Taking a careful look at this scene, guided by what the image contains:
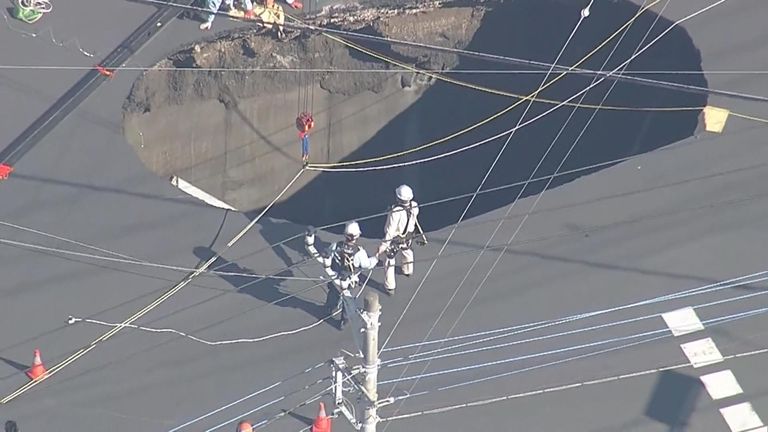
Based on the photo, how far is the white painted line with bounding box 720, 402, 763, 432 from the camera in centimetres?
1864

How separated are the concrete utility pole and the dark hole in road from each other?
915 cm

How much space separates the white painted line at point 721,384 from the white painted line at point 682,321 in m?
0.85

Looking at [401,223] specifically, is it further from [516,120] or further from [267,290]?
[516,120]

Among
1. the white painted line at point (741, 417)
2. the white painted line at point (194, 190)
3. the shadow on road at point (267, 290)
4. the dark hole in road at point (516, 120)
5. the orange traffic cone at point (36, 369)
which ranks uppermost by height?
the dark hole in road at point (516, 120)

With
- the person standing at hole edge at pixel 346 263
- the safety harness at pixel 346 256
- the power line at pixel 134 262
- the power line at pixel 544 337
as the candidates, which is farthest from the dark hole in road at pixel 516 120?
the safety harness at pixel 346 256

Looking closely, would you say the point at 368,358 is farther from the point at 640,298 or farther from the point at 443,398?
the point at 640,298

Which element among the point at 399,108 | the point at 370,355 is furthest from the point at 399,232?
the point at 399,108

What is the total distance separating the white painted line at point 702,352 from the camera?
19500 millimetres

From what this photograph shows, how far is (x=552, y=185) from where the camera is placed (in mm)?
23484

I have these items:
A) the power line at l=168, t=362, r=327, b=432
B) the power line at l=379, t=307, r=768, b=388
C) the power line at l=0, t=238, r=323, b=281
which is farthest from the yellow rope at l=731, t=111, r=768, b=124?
the power line at l=168, t=362, r=327, b=432

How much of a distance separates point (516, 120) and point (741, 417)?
34.3 ft

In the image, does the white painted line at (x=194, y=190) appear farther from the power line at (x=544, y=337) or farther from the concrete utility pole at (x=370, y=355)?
the concrete utility pole at (x=370, y=355)

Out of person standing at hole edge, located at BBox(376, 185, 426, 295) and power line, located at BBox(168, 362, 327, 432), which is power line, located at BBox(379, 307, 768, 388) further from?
person standing at hole edge, located at BBox(376, 185, 426, 295)

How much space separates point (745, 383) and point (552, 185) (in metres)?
5.71
